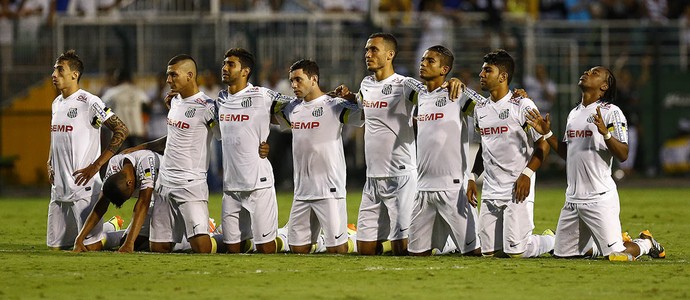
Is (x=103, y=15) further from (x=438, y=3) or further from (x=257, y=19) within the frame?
(x=438, y=3)

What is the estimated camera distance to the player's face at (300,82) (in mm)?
12781

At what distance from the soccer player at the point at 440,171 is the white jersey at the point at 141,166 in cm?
257

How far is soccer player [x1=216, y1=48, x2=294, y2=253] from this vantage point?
12.7 metres

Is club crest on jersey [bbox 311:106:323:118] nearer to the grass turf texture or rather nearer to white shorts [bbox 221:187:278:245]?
white shorts [bbox 221:187:278:245]

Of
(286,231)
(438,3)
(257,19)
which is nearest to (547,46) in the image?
(438,3)

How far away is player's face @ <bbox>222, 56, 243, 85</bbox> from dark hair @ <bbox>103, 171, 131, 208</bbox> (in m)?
1.42

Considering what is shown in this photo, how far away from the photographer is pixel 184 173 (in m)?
12.7

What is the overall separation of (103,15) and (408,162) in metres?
13.3

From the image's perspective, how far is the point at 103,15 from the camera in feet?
80.6

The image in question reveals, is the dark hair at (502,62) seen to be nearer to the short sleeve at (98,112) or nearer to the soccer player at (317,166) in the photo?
the soccer player at (317,166)

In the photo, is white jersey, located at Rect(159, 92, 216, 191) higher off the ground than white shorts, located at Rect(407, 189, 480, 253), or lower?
higher

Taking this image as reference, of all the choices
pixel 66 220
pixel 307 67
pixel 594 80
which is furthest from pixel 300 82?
pixel 594 80

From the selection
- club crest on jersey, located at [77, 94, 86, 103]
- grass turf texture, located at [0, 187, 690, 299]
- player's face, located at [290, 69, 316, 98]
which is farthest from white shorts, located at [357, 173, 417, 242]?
club crest on jersey, located at [77, 94, 86, 103]

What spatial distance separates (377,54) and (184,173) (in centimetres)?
218
